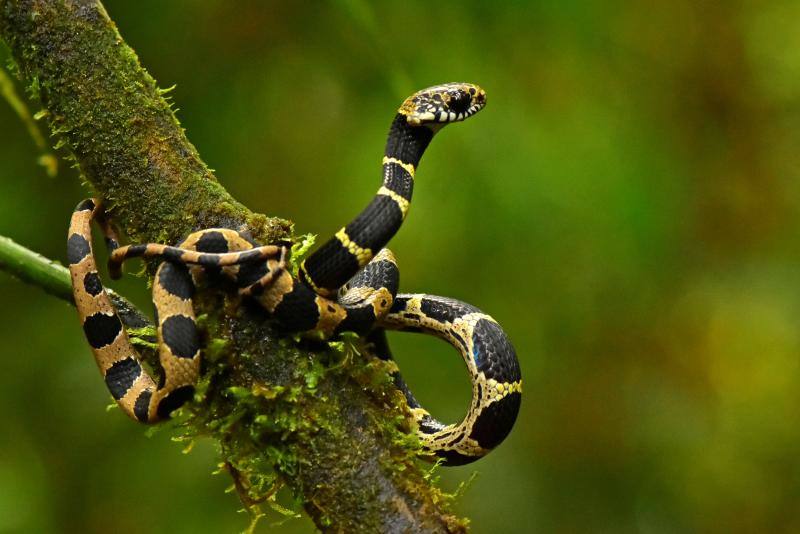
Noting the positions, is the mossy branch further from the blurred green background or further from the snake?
the blurred green background

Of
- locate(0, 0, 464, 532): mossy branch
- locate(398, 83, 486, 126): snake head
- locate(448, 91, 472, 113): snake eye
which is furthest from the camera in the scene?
locate(448, 91, 472, 113): snake eye

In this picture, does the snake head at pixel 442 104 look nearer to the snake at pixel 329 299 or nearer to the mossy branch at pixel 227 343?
the snake at pixel 329 299

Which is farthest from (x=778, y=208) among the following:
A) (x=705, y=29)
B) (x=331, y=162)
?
(x=331, y=162)

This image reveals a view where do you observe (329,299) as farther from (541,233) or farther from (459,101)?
(541,233)

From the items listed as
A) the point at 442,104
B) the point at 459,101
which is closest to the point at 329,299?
the point at 442,104

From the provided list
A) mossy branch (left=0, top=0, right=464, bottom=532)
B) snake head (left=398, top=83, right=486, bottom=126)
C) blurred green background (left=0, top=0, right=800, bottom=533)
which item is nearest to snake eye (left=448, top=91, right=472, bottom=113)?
snake head (left=398, top=83, right=486, bottom=126)

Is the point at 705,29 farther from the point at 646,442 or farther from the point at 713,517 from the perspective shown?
the point at 713,517

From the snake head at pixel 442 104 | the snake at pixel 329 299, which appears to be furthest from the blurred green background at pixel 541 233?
the snake at pixel 329 299
